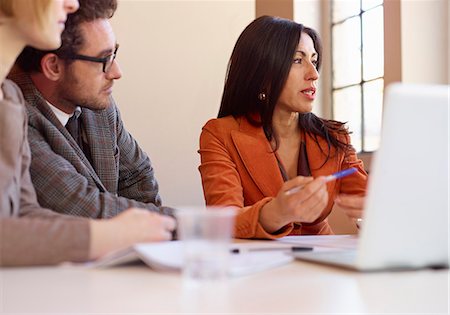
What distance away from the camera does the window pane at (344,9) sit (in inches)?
142

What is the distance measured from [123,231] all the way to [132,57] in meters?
2.25

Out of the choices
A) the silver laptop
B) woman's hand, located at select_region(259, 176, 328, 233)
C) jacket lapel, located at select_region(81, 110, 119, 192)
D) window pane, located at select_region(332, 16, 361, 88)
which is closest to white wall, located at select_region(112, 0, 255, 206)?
window pane, located at select_region(332, 16, 361, 88)

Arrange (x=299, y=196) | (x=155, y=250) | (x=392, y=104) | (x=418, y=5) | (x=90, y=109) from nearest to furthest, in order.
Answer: (x=392, y=104)
(x=155, y=250)
(x=299, y=196)
(x=90, y=109)
(x=418, y=5)

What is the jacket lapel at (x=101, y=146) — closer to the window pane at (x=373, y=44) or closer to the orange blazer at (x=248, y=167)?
the orange blazer at (x=248, y=167)

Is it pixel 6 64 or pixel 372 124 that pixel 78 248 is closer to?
pixel 6 64

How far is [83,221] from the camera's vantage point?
107 cm

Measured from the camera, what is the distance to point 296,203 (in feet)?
5.15

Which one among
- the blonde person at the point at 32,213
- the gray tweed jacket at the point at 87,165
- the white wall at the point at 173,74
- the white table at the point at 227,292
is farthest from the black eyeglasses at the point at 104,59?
the white table at the point at 227,292

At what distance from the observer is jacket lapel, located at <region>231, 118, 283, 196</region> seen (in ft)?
7.03

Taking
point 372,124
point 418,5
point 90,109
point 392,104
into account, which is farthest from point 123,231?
point 372,124

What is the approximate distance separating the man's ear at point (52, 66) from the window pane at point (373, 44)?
164 centimetres

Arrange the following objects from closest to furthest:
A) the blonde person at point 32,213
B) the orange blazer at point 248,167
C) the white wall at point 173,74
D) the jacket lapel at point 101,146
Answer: the blonde person at point 32,213
the orange blazer at point 248,167
the jacket lapel at point 101,146
the white wall at point 173,74

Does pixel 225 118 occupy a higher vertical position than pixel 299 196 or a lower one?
higher

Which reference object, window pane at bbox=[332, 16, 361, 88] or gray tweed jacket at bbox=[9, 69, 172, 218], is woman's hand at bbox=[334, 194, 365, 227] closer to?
gray tweed jacket at bbox=[9, 69, 172, 218]
